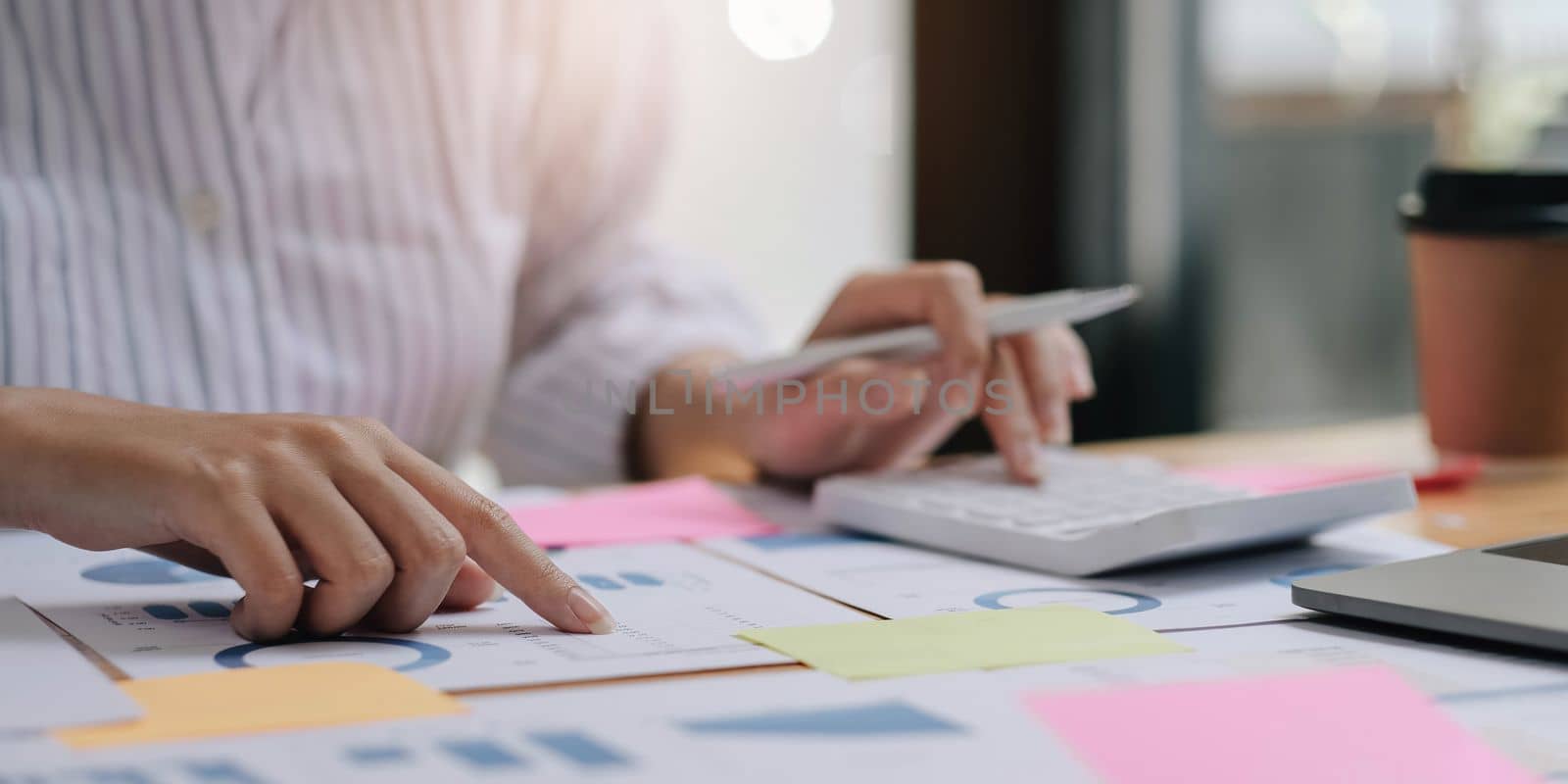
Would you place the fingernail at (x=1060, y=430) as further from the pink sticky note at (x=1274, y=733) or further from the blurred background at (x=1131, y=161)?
the blurred background at (x=1131, y=161)

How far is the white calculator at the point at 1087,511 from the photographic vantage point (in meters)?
0.54

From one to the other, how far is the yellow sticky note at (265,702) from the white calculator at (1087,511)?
0.26 metres

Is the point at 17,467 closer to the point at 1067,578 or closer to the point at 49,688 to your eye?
the point at 49,688

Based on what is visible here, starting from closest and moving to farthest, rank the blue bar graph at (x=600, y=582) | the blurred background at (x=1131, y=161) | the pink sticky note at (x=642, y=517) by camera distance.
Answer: the blue bar graph at (x=600, y=582), the pink sticky note at (x=642, y=517), the blurred background at (x=1131, y=161)

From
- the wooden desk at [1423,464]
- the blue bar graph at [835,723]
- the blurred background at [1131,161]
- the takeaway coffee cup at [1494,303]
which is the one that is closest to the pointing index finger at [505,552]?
the blue bar graph at [835,723]

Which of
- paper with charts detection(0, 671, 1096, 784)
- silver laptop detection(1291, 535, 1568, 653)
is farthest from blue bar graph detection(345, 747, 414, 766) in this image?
silver laptop detection(1291, 535, 1568, 653)

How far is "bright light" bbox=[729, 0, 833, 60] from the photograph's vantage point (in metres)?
2.11

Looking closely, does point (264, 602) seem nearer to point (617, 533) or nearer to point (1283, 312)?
point (617, 533)

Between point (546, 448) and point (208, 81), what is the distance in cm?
29

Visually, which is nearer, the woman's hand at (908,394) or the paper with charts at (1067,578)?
the paper with charts at (1067,578)

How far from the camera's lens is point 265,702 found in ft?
1.17

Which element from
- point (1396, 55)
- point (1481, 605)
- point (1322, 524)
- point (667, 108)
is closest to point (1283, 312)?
point (1396, 55)

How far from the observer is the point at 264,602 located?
1.37ft

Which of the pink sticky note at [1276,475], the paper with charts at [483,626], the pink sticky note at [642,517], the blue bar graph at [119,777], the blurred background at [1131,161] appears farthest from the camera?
the blurred background at [1131,161]
